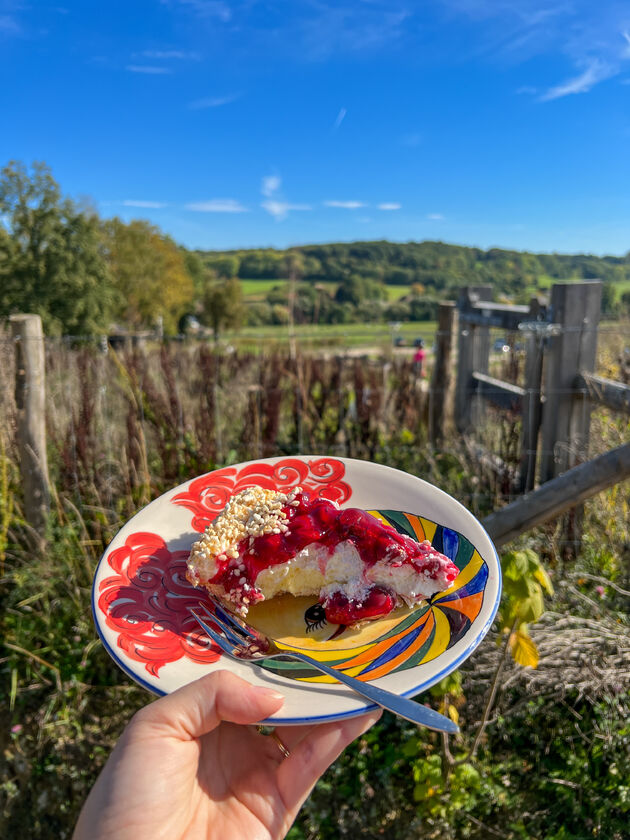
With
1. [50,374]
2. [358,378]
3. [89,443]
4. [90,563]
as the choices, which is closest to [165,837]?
Answer: [90,563]

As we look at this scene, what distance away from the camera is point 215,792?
3.94ft

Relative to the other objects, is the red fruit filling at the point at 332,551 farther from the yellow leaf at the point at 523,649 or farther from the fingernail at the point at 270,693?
the yellow leaf at the point at 523,649

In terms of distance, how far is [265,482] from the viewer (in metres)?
1.67

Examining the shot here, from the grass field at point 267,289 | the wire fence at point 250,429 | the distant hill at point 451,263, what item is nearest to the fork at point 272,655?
the wire fence at point 250,429

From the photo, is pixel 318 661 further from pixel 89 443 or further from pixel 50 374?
pixel 50 374

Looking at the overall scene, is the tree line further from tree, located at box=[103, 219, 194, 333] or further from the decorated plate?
the decorated plate

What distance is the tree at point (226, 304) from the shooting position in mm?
36531

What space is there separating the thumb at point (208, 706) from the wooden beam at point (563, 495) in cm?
155

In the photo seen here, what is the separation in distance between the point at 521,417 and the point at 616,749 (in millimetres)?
2330

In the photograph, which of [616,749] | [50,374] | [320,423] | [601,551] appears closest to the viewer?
→ [616,749]

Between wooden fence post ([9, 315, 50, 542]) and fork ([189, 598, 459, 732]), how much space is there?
2626mm

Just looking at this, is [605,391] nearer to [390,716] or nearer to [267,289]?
[390,716]

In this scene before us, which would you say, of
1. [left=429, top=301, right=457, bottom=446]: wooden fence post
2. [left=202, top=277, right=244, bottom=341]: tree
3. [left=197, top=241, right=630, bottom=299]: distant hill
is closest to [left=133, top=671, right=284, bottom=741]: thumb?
[left=429, top=301, right=457, bottom=446]: wooden fence post

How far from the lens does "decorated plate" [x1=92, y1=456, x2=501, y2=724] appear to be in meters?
1.01
